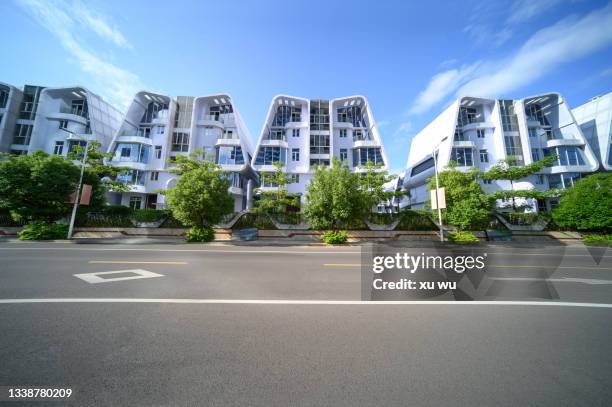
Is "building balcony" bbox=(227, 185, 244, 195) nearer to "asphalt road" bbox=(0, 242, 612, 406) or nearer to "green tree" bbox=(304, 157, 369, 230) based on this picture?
"green tree" bbox=(304, 157, 369, 230)

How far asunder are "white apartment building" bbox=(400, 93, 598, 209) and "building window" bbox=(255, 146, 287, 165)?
17.5 meters

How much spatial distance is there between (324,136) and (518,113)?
28209 mm

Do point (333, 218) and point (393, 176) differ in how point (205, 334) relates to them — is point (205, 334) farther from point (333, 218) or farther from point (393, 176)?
point (393, 176)

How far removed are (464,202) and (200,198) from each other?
20740 mm

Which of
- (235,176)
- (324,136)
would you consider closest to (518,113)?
(324,136)

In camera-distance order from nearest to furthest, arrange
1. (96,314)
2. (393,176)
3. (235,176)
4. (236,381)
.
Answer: (236,381)
(96,314)
(393,176)
(235,176)

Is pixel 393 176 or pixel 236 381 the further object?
pixel 393 176

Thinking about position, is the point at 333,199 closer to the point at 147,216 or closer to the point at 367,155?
the point at 367,155

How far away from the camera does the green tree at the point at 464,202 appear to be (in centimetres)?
1700

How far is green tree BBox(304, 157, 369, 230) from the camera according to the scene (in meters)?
16.4

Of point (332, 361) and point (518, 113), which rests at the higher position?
point (518, 113)

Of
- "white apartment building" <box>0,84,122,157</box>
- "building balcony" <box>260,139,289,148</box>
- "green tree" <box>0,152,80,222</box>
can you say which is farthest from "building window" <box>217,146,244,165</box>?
"white apartment building" <box>0,84,122,157</box>

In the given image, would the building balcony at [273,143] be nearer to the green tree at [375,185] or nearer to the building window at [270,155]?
the building window at [270,155]

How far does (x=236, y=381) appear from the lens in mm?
2127
